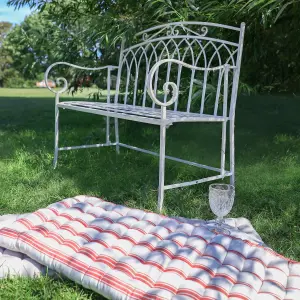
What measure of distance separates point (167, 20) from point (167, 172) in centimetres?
149

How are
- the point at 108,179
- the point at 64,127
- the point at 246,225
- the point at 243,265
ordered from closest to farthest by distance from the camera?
1. the point at 243,265
2. the point at 246,225
3. the point at 108,179
4. the point at 64,127

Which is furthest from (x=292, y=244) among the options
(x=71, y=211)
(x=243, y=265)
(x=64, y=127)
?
(x=64, y=127)

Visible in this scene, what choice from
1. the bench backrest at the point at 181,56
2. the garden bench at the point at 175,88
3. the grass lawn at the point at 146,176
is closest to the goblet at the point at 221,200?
the grass lawn at the point at 146,176

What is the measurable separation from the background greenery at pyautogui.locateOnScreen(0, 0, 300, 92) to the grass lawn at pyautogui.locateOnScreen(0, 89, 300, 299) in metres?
0.68

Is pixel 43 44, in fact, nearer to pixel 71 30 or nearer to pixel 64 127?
pixel 71 30

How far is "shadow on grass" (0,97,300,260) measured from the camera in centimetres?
207

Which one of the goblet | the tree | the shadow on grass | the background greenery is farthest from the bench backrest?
the tree

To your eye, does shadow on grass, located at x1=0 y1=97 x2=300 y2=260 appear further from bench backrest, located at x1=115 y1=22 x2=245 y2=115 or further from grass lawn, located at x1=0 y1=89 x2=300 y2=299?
bench backrest, located at x1=115 y1=22 x2=245 y2=115

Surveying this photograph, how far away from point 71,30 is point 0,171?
2.52 m

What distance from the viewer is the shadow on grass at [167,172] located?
6.80 ft

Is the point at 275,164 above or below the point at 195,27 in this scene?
below

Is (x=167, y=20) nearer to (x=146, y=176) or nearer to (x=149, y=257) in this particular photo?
(x=146, y=176)

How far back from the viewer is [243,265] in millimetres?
1384

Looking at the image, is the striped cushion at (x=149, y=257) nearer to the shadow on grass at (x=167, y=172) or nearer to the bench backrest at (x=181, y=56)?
the shadow on grass at (x=167, y=172)
